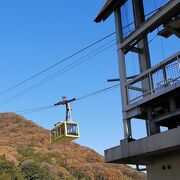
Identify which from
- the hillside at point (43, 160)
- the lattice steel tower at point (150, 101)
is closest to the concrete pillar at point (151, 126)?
the lattice steel tower at point (150, 101)

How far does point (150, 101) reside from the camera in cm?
1174

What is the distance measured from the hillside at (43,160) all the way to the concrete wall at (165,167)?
67.2m

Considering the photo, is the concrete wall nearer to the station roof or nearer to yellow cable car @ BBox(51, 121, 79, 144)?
the station roof

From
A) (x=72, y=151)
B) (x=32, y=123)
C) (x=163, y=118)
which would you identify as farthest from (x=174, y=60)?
(x=32, y=123)

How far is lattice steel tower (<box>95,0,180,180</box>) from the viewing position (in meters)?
10.9

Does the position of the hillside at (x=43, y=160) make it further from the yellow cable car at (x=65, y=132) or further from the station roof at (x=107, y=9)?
the station roof at (x=107, y=9)

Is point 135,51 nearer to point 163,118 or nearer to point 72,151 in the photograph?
point 163,118

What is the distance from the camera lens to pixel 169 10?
450 inches

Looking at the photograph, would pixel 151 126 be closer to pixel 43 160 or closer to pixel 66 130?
pixel 66 130

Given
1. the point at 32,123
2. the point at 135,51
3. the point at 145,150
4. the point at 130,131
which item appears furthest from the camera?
the point at 32,123

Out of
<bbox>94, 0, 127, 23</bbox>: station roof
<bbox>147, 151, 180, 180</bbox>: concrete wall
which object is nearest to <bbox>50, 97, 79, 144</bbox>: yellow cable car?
<bbox>94, 0, 127, 23</bbox>: station roof

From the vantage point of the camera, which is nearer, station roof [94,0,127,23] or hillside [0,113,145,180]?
station roof [94,0,127,23]

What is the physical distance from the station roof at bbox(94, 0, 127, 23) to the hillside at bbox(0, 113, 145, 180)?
65751 millimetres

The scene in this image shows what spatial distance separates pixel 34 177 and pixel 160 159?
78.1m
